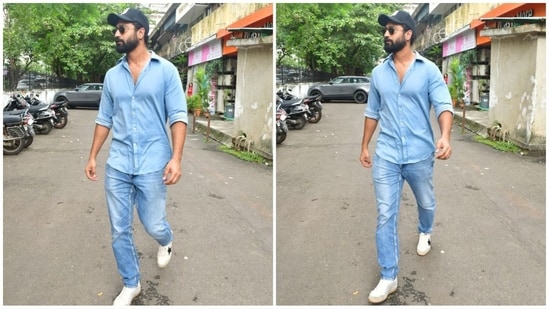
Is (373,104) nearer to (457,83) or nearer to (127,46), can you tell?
(127,46)

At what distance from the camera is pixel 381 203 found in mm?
2771

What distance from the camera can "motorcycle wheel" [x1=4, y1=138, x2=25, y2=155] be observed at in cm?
Answer: 659

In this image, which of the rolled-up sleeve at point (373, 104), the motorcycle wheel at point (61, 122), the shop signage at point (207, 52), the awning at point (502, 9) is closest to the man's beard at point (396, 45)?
the rolled-up sleeve at point (373, 104)

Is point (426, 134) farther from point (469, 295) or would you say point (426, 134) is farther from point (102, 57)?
point (102, 57)

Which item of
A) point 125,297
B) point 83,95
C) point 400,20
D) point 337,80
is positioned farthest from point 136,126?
point 83,95

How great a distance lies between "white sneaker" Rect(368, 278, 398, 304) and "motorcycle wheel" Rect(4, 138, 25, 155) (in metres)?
5.46

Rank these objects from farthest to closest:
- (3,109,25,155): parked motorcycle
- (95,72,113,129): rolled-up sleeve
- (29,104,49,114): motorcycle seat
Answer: (3,109,25,155): parked motorcycle
(29,104,49,114): motorcycle seat
(95,72,113,129): rolled-up sleeve

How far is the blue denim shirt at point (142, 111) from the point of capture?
2586 millimetres

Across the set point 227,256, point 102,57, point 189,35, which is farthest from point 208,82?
point 227,256

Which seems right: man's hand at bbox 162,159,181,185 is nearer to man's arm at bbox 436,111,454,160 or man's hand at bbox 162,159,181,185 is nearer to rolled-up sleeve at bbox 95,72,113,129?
rolled-up sleeve at bbox 95,72,113,129

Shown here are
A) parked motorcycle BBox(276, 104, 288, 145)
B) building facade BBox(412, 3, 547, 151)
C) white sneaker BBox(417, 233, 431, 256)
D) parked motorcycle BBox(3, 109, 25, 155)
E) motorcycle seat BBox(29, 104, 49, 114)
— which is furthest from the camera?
parked motorcycle BBox(3, 109, 25, 155)

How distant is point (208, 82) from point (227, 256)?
7.51 ft

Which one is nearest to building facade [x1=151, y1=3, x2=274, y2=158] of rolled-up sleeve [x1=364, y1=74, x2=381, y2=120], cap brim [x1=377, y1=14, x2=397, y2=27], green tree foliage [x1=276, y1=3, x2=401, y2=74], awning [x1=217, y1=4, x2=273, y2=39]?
awning [x1=217, y1=4, x2=273, y2=39]

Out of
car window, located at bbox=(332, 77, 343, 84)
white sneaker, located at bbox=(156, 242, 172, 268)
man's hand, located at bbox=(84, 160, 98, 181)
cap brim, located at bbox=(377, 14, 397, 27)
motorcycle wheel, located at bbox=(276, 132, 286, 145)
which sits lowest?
white sneaker, located at bbox=(156, 242, 172, 268)
